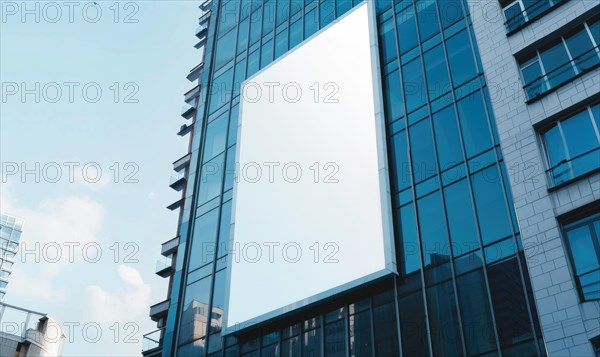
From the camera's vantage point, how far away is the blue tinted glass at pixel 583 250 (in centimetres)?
1766

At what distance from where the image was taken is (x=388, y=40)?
29703mm

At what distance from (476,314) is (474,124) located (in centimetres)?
725

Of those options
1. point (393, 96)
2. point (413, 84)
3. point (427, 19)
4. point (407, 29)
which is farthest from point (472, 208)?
point (407, 29)

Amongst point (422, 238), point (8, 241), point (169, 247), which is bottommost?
point (422, 238)

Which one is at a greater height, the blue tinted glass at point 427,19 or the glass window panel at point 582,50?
the blue tinted glass at point 427,19

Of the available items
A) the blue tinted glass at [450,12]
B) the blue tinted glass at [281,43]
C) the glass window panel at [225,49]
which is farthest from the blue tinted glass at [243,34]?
the blue tinted glass at [450,12]

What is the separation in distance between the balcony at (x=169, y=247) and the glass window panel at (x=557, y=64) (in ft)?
81.1

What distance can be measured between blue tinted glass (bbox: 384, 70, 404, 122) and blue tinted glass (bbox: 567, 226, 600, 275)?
33.1 ft

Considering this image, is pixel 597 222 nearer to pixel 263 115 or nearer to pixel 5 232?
pixel 263 115

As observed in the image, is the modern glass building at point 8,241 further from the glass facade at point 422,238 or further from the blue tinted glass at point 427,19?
the blue tinted glass at point 427,19

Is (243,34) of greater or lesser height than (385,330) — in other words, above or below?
above


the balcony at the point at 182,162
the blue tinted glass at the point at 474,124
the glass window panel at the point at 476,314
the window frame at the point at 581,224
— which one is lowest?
the glass window panel at the point at 476,314

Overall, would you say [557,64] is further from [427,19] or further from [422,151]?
[427,19]

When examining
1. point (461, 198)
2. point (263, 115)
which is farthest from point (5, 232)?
point (461, 198)
